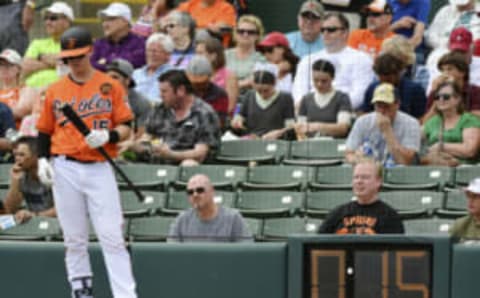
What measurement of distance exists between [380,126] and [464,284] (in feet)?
6.21

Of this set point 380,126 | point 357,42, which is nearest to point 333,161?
point 380,126

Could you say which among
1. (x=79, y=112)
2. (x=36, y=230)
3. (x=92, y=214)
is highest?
(x=79, y=112)

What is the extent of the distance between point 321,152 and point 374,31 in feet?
5.53

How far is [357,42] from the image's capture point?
12.3 meters

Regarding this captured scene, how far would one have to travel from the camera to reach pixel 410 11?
12312mm

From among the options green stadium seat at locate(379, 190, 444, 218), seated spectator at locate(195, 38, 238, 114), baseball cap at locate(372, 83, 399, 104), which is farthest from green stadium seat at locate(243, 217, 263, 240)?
seated spectator at locate(195, 38, 238, 114)

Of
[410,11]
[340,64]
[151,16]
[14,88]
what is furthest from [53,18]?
[410,11]

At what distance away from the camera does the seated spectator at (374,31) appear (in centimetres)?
1204

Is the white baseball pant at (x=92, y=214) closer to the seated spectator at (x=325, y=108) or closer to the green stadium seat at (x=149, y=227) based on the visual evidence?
the green stadium seat at (x=149, y=227)

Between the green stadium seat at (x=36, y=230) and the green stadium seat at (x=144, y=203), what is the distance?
0.53 m

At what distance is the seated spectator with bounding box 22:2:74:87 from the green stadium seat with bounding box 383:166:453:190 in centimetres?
332

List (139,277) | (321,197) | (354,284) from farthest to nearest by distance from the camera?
(321,197), (139,277), (354,284)

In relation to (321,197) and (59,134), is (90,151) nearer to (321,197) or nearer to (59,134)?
(59,134)

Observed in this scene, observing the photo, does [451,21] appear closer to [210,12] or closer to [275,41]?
[275,41]
